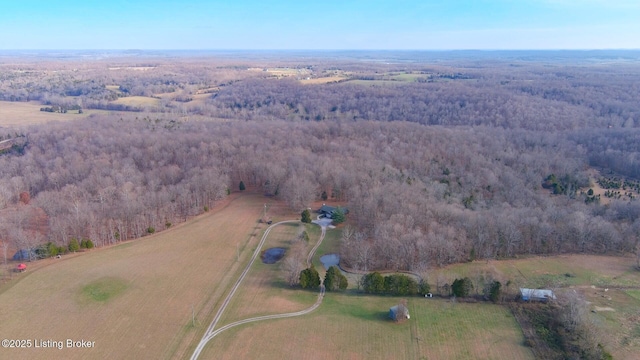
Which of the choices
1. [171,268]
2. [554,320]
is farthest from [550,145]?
[171,268]

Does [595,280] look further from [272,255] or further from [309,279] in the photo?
[272,255]

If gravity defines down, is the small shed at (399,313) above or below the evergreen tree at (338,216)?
below

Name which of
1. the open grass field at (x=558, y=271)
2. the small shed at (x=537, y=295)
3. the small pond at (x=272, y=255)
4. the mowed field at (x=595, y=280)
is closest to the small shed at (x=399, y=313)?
the mowed field at (x=595, y=280)

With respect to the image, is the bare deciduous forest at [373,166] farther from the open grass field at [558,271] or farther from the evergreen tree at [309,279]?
the evergreen tree at [309,279]

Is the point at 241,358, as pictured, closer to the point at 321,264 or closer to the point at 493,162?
the point at 321,264

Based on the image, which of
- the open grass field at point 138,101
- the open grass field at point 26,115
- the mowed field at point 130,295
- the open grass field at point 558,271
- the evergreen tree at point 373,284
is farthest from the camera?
the open grass field at point 138,101
